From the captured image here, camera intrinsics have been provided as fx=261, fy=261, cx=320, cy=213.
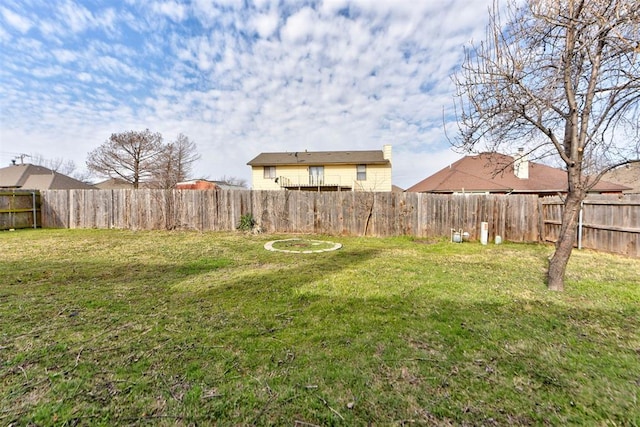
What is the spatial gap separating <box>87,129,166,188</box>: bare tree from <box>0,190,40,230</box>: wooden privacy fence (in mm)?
11973

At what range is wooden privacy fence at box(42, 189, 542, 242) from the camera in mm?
8883

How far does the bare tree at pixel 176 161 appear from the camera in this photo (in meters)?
23.8

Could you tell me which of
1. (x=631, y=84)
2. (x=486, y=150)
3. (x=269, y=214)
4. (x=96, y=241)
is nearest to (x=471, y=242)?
(x=486, y=150)

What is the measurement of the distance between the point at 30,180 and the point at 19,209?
18.3m

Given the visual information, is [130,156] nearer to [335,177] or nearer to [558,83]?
[335,177]

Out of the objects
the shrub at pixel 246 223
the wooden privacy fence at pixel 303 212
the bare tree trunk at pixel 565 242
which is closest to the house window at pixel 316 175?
the wooden privacy fence at pixel 303 212

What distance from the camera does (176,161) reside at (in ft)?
81.2

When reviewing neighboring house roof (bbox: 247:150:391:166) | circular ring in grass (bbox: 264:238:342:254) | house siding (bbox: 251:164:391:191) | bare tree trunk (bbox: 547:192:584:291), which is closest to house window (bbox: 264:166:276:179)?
house siding (bbox: 251:164:391:191)

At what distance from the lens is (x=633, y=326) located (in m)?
2.76

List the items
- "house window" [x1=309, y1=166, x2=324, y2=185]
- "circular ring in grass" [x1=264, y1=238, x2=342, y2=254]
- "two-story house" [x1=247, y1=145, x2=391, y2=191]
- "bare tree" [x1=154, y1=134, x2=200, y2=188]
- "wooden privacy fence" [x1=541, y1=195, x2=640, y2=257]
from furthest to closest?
"bare tree" [x1=154, y1=134, x2=200, y2=188], "house window" [x1=309, y1=166, x2=324, y2=185], "two-story house" [x1=247, y1=145, x2=391, y2=191], "circular ring in grass" [x1=264, y1=238, x2=342, y2=254], "wooden privacy fence" [x1=541, y1=195, x2=640, y2=257]

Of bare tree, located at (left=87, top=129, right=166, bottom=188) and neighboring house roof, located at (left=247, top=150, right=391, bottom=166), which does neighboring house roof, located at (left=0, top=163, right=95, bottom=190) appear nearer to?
bare tree, located at (left=87, top=129, right=166, bottom=188)

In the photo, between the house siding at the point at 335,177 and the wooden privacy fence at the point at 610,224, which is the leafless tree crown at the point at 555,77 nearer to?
the wooden privacy fence at the point at 610,224

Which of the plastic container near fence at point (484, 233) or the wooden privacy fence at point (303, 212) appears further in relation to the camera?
the wooden privacy fence at point (303, 212)

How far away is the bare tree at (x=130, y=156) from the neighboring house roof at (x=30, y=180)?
129 inches
